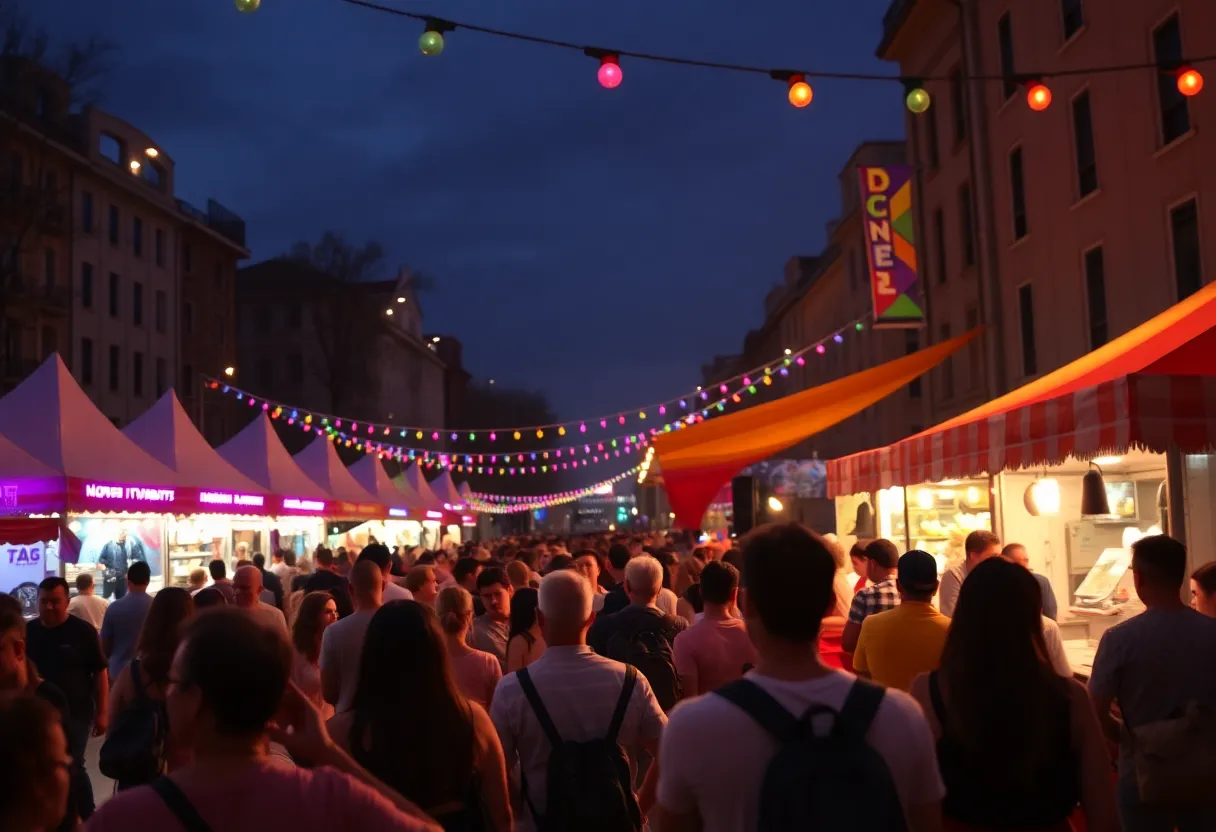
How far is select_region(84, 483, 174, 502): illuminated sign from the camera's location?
48.5 feet

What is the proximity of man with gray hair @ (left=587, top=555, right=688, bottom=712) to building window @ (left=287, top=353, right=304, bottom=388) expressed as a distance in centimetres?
6498

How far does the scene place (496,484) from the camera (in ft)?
311

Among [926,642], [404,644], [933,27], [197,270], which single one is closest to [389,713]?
[404,644]

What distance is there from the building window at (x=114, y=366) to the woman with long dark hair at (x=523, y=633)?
134 feet

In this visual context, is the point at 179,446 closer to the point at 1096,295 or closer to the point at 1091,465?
the point at 1091,465

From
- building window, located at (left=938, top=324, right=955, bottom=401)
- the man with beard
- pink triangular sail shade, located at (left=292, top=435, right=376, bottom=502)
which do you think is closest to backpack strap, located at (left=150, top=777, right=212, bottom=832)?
the man with beard

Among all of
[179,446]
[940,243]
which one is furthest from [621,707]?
[940,243]

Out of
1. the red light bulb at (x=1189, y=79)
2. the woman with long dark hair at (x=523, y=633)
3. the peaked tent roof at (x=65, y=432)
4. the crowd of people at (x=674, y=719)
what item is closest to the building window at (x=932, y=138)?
the red light bulb at (x=1189, y=79)

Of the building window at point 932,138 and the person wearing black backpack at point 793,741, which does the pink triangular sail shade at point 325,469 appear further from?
the person wearing black backpack at point 793,741

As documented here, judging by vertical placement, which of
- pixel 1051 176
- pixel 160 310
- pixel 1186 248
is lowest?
pixel 1186 248

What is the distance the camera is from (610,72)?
10203 mm

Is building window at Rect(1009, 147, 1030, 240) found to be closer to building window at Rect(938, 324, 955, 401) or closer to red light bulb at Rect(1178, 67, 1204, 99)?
building window at Rect(938, 324, 955, 401)

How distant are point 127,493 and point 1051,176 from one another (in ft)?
50.2

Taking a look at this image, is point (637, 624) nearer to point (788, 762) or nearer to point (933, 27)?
point (788, 762)
